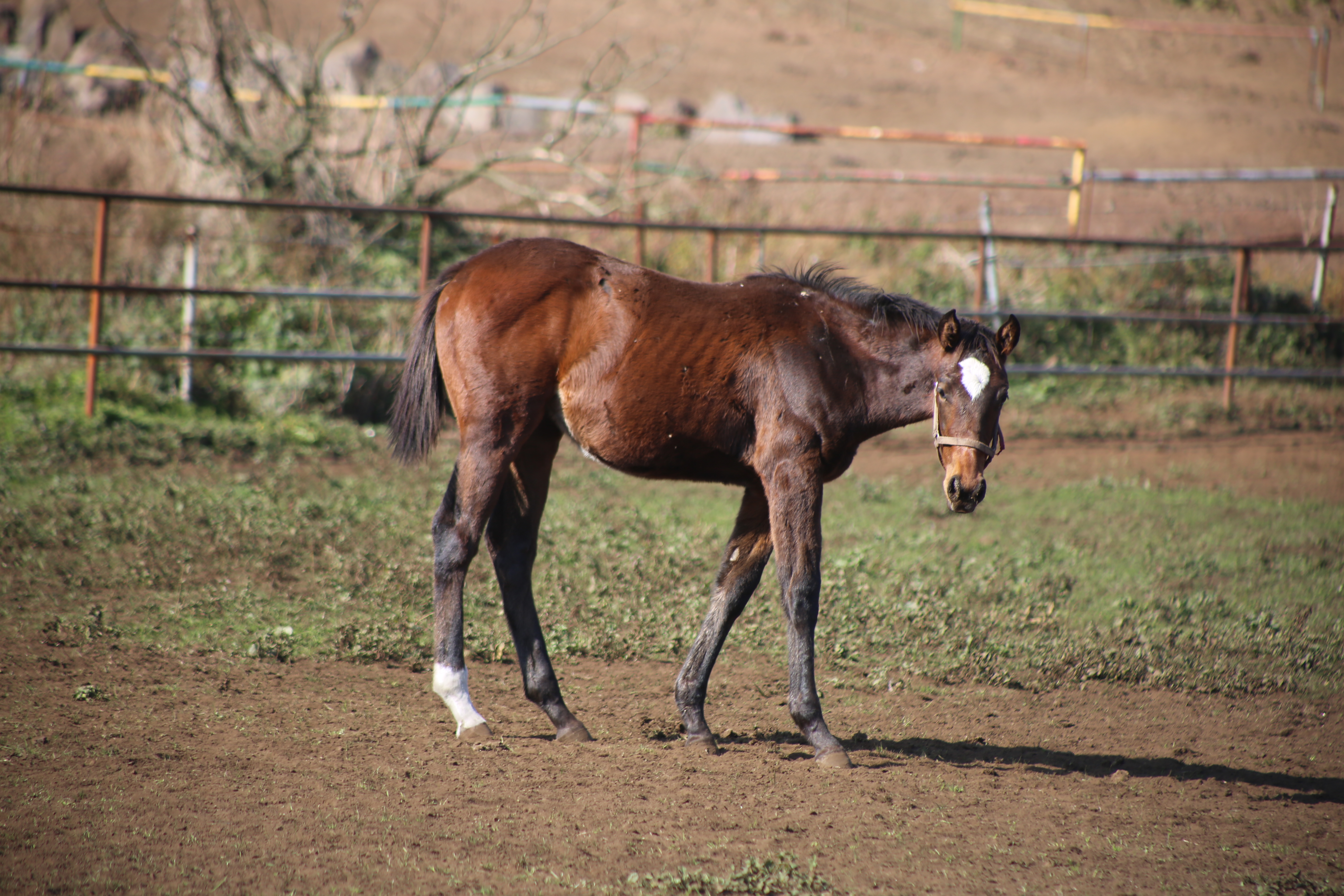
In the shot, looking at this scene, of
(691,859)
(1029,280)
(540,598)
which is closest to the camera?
(691,859)

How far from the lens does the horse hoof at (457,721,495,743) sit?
13.2 ft

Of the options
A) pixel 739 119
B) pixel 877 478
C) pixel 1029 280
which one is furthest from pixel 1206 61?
pixel 877 478

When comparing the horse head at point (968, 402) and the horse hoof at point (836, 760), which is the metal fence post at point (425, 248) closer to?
the horse head at point (968, 402)

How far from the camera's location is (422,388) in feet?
14.5

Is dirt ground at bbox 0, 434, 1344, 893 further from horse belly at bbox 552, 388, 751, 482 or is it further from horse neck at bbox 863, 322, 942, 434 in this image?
horse neck at bbox 863, 322, 942, 434

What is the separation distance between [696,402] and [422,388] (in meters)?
1.18

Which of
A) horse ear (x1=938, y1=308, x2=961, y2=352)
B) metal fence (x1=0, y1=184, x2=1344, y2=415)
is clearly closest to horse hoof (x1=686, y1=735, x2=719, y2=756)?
horse ear (x1=938, y1=308, x2=961, y2=352)

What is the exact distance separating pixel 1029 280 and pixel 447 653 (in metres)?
11.1

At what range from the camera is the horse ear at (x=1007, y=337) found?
395 cm

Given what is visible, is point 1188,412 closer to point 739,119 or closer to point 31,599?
point 31,599

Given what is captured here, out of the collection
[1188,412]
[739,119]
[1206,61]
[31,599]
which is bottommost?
[31,599]

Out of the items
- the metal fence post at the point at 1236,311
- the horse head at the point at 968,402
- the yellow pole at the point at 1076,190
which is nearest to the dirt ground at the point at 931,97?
the yellow pole at the point at 1076,190

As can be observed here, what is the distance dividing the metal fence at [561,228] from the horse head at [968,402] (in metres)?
5.55

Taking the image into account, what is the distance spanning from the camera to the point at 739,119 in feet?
78.3
